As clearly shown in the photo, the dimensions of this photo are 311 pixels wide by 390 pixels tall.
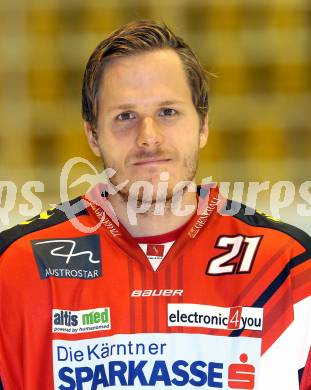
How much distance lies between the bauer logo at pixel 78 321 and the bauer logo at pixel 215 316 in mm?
137

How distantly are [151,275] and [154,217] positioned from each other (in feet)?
0.40

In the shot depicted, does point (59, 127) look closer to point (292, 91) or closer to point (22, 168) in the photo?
point (22, 168)

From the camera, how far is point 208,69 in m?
4.27

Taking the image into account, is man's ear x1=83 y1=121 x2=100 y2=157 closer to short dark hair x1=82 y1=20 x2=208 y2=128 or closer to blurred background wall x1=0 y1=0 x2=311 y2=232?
short dark hair x1=82 y1=20 x2=208 y2=128

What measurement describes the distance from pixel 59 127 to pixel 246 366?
2725 mm

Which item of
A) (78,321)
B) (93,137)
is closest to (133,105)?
(93,137)

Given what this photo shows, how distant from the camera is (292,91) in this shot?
4406 mm

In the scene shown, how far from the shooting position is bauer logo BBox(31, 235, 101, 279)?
182 centimetres

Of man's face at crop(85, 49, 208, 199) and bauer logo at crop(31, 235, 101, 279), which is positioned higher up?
man's face at crop(85, 49, 208, 199)

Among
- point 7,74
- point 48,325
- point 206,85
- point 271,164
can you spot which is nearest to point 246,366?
point 48,325

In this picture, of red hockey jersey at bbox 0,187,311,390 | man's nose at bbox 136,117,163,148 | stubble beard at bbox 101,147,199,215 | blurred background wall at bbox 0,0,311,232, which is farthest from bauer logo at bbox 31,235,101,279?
blurred background wall at bbox 0,0,311,232

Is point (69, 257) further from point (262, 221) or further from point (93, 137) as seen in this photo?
point (262, 221)

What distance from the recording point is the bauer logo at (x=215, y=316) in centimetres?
180

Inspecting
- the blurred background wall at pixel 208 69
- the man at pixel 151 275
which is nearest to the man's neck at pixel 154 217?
the man at pixel 151 275
